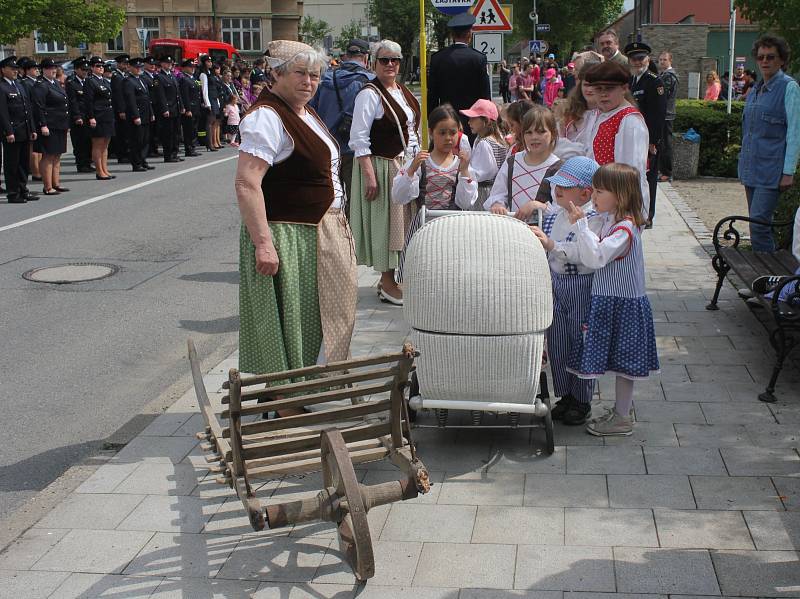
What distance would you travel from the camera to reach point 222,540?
4.32 metres

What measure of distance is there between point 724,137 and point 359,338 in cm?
1102

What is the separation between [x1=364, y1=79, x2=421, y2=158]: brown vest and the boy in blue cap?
241cm

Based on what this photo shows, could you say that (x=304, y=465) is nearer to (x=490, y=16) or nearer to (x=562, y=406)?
(x=562, y=406)

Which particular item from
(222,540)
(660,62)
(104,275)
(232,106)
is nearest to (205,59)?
(232,106)

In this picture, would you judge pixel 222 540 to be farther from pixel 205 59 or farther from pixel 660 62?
pixel 205 59

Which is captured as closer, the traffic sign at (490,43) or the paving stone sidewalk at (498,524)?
the paving stone sidewalk at (498,524)

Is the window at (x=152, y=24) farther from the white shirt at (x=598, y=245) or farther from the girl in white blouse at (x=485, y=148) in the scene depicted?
the white shirt at (x=598, y=245)

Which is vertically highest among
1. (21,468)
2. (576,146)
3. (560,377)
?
(576,146)

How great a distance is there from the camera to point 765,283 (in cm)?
650

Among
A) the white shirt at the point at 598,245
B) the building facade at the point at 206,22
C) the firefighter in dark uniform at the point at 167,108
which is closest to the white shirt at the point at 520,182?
the white shirt at the point at 598,245

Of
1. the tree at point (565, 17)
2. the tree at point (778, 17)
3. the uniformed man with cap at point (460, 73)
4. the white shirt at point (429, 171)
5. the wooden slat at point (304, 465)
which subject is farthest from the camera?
the tree at point (565, 17)

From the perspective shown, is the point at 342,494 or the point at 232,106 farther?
the point at 232,106

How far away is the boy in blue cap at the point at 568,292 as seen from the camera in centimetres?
528

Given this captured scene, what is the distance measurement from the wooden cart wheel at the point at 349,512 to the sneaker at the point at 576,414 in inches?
74.1
